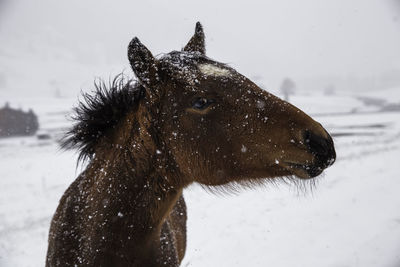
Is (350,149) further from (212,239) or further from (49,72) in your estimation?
(49,72)

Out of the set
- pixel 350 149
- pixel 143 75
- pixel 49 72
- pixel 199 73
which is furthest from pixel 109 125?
pixel 49 72

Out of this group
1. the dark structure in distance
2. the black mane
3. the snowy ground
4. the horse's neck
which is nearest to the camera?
the horse's neck

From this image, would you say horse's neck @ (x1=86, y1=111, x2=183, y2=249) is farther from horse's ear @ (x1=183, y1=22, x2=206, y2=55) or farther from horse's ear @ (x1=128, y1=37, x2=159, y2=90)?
horse's ear @ (x1=183, y1=22, x2=206, y2=55)

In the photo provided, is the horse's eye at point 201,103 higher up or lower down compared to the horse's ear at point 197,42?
lower down

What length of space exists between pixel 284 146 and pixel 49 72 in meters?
144

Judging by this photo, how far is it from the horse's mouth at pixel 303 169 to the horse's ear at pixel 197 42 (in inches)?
57.8

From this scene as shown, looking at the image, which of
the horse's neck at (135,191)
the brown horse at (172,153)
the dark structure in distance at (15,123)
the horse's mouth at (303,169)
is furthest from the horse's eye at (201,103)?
the dark structure in distance at (15,123)

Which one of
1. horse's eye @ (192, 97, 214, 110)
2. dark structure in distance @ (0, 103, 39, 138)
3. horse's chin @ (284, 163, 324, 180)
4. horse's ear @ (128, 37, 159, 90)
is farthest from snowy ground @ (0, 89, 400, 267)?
dark structure in distance @ (0, 103, 39, 138)

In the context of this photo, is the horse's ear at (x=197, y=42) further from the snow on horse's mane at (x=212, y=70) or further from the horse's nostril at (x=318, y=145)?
the horse's nostril at (x=318, y=145)

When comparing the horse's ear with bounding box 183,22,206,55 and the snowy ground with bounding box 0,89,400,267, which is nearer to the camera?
the horse's ear with bounding box 183,22,206,55

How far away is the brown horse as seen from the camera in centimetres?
191

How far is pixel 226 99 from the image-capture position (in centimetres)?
196

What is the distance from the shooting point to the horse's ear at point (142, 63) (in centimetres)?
191

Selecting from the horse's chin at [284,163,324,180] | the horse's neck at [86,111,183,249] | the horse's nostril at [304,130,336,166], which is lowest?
the horse's neck at [86,111,183,249]
